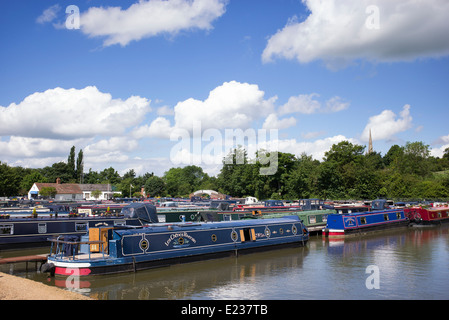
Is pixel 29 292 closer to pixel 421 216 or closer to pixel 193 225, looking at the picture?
pixel 193 225

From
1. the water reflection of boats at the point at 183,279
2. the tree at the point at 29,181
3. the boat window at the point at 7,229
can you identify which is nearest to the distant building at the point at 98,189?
the tree at the point at 29,181

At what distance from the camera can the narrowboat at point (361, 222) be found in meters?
35.0

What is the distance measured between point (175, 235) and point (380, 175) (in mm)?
64944

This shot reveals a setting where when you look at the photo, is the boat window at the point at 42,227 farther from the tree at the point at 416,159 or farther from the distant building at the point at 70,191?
the tree at the point at 416,159

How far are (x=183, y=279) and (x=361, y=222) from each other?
22.8m

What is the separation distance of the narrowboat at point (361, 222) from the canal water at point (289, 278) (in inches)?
258

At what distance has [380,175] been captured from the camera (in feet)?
256

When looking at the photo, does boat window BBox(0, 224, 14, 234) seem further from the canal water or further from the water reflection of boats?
the water reflection of boats

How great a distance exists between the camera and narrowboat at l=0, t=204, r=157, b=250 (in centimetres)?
2673

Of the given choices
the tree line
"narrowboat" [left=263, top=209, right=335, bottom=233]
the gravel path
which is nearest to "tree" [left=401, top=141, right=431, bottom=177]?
the tree line

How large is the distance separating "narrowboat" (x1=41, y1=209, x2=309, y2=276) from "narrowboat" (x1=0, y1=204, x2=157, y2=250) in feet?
13.7

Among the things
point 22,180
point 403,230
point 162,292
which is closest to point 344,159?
point 403,230

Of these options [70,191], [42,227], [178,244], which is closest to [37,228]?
[42,227]
